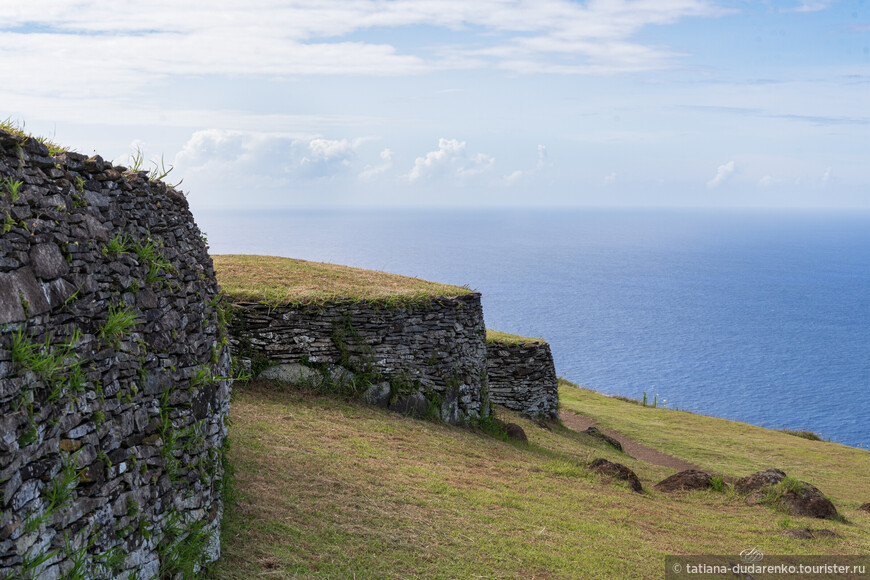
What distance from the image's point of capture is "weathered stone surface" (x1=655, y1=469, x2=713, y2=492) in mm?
18234

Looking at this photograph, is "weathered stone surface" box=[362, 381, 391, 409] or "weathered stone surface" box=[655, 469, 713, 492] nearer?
"weathered stone surface" box=[362, 381, 391, 409]

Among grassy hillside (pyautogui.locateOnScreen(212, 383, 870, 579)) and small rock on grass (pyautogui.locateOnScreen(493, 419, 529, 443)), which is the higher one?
grassy hillside (pyautogui.locateOnScreen(212, 383, 870, 579))

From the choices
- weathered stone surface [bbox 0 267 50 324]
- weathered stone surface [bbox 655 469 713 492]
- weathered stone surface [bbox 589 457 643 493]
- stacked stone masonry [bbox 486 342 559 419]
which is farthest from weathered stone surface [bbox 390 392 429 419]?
weathered stone surface [bbox 0 267 50 324]

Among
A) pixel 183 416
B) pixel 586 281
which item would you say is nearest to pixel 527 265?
pixel 586 281

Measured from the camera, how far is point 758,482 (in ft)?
60.1

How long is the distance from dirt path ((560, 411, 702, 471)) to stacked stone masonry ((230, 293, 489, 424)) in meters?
9.55

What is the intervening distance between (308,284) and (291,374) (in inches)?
136

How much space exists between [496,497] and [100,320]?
28.3 ft

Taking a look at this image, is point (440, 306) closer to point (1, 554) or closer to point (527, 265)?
point (1, 554)

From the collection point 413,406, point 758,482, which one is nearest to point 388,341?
point 413,406

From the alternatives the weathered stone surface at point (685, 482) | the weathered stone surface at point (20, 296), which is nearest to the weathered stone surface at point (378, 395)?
the weathered stone surface at point (685, 482)

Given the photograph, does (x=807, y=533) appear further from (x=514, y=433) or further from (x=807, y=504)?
(x=514, y=433)

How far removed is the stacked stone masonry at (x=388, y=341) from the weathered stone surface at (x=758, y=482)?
23.3 feet

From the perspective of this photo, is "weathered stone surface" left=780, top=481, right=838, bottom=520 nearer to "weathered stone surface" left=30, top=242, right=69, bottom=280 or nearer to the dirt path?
the dirt path
